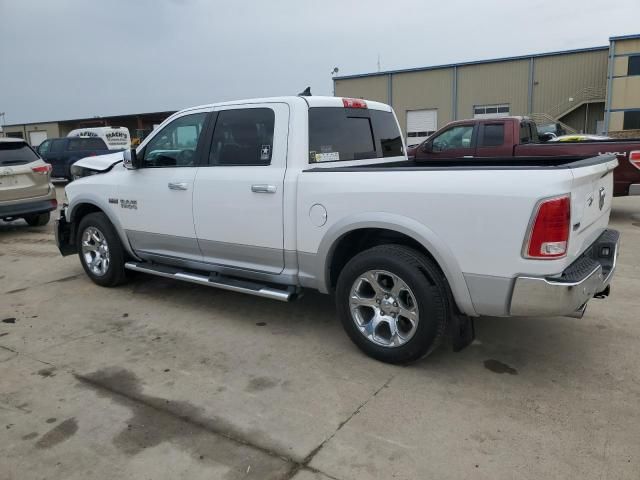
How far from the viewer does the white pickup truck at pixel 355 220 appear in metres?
3.15

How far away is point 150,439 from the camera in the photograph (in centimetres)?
301

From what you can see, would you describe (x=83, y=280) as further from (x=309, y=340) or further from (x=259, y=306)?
(x=309, y=340)

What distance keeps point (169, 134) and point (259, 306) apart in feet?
6.01

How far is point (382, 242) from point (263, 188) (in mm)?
1024

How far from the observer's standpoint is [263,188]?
4.22 metres

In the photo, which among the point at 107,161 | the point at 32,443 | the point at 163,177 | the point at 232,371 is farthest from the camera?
the point at 107,161

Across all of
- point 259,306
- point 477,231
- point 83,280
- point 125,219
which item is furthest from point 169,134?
point 477,231

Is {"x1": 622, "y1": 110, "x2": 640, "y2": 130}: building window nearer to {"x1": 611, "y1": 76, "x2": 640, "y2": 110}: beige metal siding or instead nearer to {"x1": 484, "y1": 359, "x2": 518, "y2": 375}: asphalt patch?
{"x1": 611, "y1": 76, "x2": 640, "y2": 110}: beige metal siding

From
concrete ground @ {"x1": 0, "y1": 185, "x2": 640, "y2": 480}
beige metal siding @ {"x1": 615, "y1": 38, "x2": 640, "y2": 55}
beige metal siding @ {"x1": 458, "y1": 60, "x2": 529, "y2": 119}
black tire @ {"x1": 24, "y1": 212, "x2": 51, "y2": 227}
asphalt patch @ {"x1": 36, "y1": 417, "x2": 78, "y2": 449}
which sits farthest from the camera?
beige metal siding @ {"x1": 458, "y1": 60, "x2": 529, "y2": 119}

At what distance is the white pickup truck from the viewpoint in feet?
10.3

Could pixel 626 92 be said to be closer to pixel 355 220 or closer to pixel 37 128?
pixel 355 220

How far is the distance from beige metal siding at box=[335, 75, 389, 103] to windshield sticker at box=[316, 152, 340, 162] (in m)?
34.3

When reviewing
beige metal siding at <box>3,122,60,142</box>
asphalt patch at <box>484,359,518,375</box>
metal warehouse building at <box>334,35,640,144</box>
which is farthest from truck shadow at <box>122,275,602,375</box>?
beige metal siding at <box>3,122,60,142</box>

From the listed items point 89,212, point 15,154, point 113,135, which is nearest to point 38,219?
point 15,154
